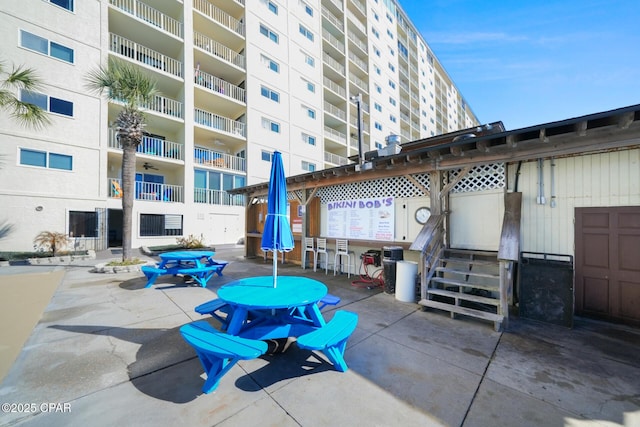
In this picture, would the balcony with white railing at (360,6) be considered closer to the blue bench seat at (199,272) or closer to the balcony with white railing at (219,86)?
the balcony with white railing at (219,86)

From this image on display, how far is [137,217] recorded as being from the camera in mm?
12336

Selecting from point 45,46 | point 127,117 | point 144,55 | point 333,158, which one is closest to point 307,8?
point 333,158

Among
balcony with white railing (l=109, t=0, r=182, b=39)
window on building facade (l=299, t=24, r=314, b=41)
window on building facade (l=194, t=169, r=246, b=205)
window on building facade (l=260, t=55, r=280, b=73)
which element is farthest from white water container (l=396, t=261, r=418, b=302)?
window on building facade (l=299, t=24, r=314, b=41)

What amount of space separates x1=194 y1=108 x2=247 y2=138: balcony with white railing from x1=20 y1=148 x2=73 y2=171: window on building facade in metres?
6.29

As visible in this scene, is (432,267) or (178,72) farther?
(178,72)

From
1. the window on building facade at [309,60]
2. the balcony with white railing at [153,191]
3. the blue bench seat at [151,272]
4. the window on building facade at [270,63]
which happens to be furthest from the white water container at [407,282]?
the window on building facade at [309,60]

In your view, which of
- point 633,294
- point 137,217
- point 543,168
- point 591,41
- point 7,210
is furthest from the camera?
point 137,217

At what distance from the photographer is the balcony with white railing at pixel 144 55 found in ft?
40.9

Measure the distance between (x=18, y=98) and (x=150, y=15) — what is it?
7894 mm

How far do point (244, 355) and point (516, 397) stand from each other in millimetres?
2537

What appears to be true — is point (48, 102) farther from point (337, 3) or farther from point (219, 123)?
point (337, 3)

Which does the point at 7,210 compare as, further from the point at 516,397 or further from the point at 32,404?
the point at 516,397

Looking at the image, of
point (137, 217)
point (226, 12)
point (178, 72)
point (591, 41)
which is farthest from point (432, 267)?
point (226, 12)

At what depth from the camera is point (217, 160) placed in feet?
49.6
